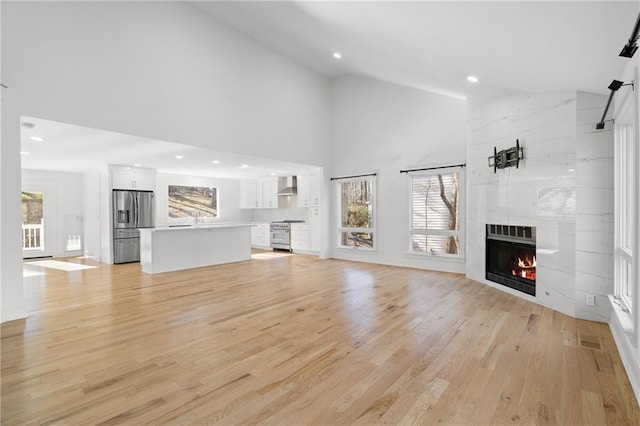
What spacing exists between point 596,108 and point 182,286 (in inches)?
230

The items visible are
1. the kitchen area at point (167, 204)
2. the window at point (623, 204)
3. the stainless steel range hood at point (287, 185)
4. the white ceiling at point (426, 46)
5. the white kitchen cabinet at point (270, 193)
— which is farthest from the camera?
the white kitchen cabinet at point (270, 193)

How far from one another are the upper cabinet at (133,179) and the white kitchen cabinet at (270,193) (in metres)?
3.19

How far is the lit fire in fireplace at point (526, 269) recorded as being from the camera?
4.29 m

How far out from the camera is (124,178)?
7.66 metres

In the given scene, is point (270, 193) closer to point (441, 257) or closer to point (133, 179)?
point (133, 179)

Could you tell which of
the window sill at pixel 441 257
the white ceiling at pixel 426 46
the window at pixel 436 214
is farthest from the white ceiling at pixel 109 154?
the window sill at pixel 441 257

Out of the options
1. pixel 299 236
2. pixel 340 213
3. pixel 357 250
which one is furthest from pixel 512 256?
pixel 299 236

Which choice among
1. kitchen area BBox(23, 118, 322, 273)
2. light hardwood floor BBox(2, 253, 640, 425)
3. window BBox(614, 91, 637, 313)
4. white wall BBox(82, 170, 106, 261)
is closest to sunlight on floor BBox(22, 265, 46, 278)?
kitchen area BBox(23, 118, 322, 273)

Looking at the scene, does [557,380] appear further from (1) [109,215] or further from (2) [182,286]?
Result: (1) [109,215]

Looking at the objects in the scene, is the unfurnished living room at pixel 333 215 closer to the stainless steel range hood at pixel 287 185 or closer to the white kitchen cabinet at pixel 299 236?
the white kitchen cabinet at pixel 299 236

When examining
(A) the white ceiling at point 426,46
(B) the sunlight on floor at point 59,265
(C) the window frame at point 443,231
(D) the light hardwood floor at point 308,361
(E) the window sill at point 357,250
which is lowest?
(B) the sunlight on floor at point 59,265

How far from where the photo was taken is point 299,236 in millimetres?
9328

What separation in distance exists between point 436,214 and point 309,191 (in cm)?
369

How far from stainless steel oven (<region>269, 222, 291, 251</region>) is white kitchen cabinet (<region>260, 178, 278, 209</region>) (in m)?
0.65
